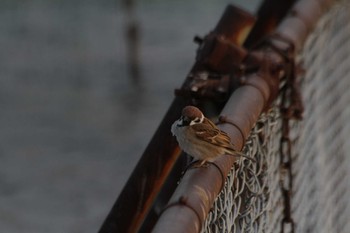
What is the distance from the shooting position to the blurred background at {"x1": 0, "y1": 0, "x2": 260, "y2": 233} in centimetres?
978

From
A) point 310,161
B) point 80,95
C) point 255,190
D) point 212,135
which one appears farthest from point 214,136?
point 80,95

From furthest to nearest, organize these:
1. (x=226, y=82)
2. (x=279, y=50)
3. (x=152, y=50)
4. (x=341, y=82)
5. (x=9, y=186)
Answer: (x=152, y=50)
(x=9, y=186)
(x=341, y=82)
(x=279, y=50)
(x=226, y=82)

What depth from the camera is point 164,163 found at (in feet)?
10.8

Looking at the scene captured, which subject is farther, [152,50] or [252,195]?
[152,50]

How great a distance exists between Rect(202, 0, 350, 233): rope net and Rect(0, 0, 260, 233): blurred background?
399 cm

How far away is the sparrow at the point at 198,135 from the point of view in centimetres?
300

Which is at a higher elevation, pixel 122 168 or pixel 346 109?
pixel 346 109

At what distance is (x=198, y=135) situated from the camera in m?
3.42

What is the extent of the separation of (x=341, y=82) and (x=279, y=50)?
1734mm

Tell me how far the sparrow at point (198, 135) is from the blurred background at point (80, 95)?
224 inches

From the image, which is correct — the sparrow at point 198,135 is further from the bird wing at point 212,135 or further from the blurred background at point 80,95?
the blurred background at point 80,95

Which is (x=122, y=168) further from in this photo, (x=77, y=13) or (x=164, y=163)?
(x=164, y=163)

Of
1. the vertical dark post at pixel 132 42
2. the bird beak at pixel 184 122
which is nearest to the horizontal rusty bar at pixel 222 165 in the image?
the bird beak at pixel 184 122

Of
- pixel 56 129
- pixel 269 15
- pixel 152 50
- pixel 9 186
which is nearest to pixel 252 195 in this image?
pixel 269 15
